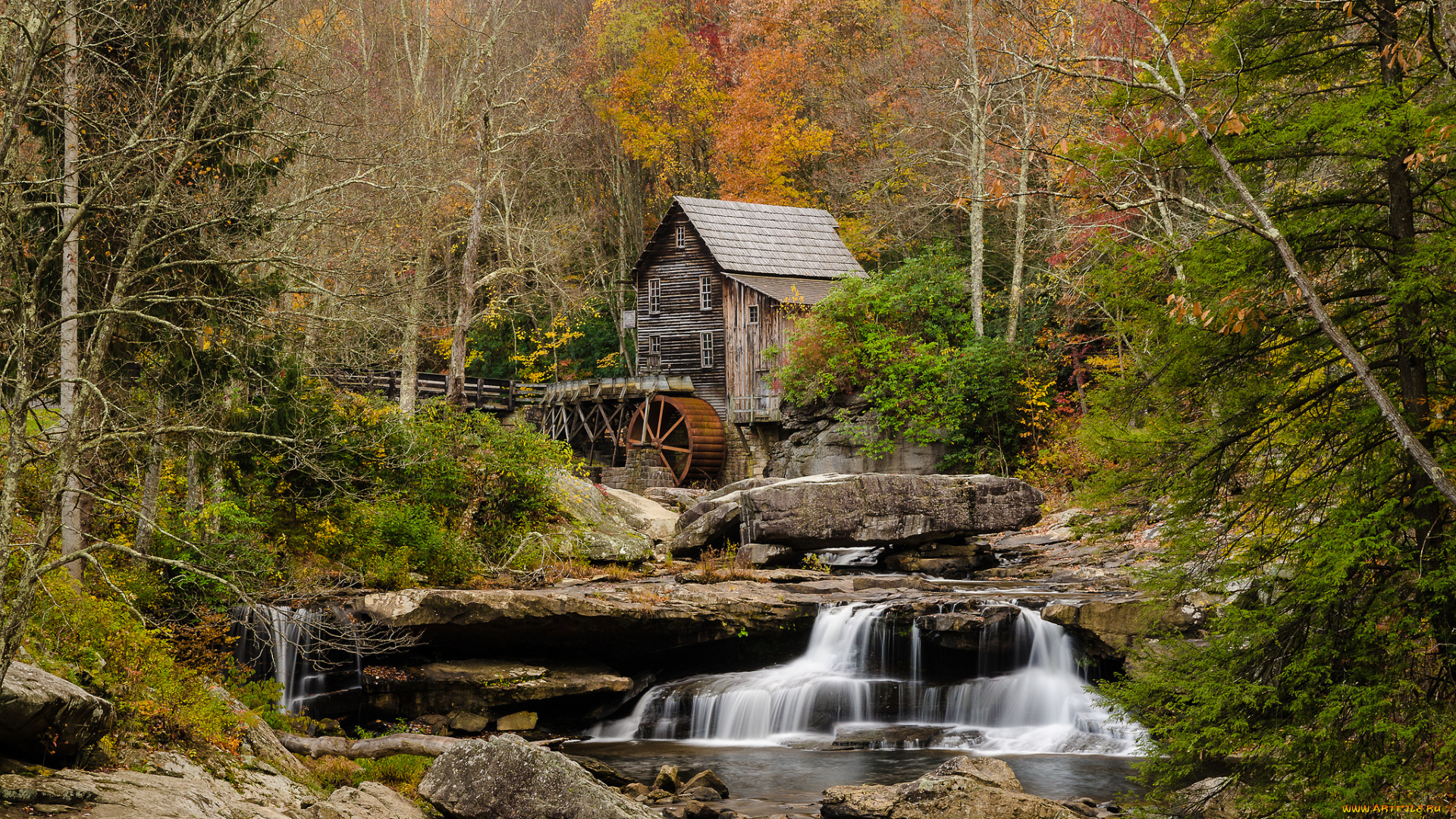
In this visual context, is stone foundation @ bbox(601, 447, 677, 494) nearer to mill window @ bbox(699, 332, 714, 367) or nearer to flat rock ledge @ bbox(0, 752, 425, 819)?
mill window @ bbox(699, 332, 714, 367)

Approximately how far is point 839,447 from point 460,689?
16.0 m

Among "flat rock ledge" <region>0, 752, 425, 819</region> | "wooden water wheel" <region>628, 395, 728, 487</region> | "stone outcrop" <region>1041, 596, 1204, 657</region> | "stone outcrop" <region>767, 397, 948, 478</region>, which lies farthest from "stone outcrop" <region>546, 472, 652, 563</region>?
"wooden water wheel" <region>628, 395, 728, 487</region>

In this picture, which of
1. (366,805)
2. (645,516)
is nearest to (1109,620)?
(366,805)

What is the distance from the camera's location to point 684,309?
108ft

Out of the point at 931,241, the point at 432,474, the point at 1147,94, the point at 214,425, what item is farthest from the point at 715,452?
the point at 1147,94

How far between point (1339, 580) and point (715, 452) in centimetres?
2465

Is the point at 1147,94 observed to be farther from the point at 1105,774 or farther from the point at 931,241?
the point at 931,241

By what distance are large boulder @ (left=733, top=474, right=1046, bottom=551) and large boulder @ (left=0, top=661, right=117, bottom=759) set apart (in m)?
11.5

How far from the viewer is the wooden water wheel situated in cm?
2975

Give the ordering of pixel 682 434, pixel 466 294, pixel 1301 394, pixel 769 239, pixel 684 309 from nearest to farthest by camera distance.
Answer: pixel 1301 394
pixel 466 294
pixel 682 434
pixel 769 239
pixel 684 309

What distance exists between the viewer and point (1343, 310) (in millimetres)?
6266

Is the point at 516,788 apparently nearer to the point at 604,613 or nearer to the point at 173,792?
the point at 173,792

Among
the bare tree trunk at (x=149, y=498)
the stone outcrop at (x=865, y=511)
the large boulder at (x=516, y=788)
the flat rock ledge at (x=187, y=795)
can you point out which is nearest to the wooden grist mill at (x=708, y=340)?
the stone outcrop at (x=865, y=511)

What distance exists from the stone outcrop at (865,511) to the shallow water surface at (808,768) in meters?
4.99
